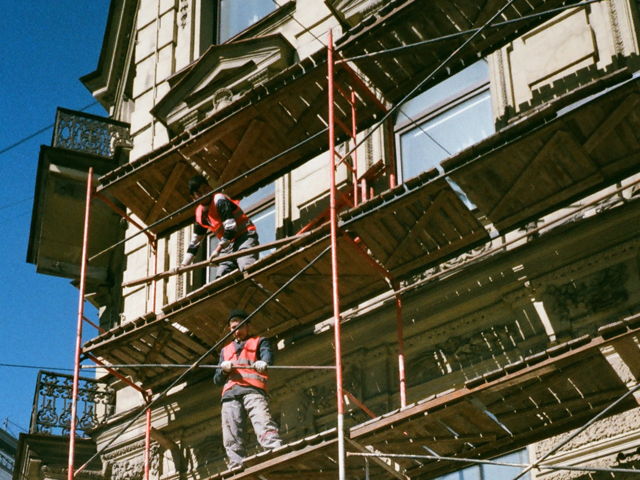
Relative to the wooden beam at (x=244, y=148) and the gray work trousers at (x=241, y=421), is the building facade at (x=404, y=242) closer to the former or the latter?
the wooden beam at (x=244, y=148)

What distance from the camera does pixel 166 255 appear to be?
17.9 metres

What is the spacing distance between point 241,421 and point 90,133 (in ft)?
24.3

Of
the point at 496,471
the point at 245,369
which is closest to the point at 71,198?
the point at 245,369

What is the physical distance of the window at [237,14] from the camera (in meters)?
19.6

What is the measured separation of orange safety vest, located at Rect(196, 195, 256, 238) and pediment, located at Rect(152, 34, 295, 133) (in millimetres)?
2697

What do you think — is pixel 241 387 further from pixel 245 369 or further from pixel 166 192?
pixel 166 192

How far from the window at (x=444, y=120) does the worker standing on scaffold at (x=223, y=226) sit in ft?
6.69

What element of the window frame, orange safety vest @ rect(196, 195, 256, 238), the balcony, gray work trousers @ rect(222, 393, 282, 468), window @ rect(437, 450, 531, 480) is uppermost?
the window frame

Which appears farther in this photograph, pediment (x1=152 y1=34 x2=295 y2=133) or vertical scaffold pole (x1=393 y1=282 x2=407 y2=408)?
pediment (x1=152 y1=34 x2=295 y2=133)

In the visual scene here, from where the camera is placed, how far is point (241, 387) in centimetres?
1386

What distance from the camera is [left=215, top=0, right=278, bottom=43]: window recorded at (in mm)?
19609

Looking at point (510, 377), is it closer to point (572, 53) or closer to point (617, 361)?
point (617, 361)

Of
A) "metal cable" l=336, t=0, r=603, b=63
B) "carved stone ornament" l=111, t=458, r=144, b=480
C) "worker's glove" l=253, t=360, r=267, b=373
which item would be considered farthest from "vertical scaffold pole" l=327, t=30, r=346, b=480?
"carved stone ornament" l=111, t=458, r=144, b=480

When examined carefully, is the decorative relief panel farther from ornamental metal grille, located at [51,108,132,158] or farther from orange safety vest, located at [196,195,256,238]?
ornamental metal grille, located at [51,108,132,158]
